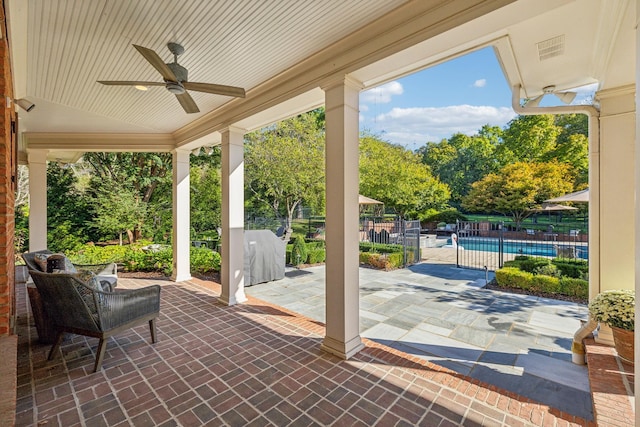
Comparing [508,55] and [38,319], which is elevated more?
[508,55]

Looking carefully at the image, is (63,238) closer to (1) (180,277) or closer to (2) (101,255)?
(2) (101,255)

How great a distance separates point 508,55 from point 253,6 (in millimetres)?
2301

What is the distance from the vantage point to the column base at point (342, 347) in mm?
3008

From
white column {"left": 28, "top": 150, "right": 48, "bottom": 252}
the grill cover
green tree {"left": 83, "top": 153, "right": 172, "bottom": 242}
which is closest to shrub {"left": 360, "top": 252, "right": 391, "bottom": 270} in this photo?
the grill cover

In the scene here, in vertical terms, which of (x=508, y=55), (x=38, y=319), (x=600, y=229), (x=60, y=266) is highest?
(x=508, y=55)

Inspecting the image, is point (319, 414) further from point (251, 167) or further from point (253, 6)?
point (251, 167)

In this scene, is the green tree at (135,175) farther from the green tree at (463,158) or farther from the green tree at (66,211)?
the green tree at (463,158)

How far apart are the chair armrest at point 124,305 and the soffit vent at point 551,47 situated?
451 centimetres

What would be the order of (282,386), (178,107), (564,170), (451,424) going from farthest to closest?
(564,170) → (178,107) → (282,386) → (451,424)

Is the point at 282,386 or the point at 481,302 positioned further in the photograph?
the point at 481,302

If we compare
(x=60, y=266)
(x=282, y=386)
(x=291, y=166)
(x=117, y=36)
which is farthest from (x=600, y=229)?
(x=291, y=166)

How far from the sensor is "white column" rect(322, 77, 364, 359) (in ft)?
9.77

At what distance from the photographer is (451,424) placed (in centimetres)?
207

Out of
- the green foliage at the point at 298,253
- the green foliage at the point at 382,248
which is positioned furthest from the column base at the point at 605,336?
the green foliage at the point at 298,253
